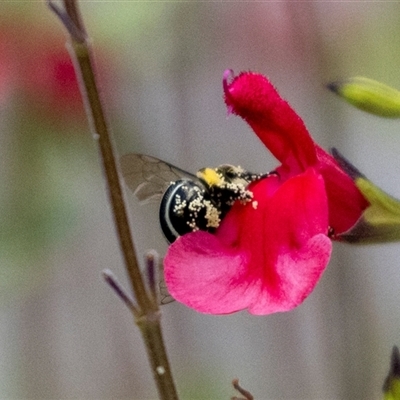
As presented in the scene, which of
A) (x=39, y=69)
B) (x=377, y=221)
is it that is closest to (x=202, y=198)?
(x=377, y=221)

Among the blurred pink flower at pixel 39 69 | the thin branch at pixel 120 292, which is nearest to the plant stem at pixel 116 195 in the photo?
the thin branch at pixel 120 292

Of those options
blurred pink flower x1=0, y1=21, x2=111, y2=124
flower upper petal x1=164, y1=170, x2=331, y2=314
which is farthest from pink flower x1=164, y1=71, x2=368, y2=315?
blurred pink flower x1=0, y1=21, x2=111, y2=124

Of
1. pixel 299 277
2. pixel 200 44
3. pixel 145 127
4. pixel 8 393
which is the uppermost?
pixel 200 44

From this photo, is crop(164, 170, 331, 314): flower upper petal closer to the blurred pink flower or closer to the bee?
the bee

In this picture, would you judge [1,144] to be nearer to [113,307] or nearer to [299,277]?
[113,307]

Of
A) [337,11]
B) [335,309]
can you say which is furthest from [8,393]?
[337,11]
